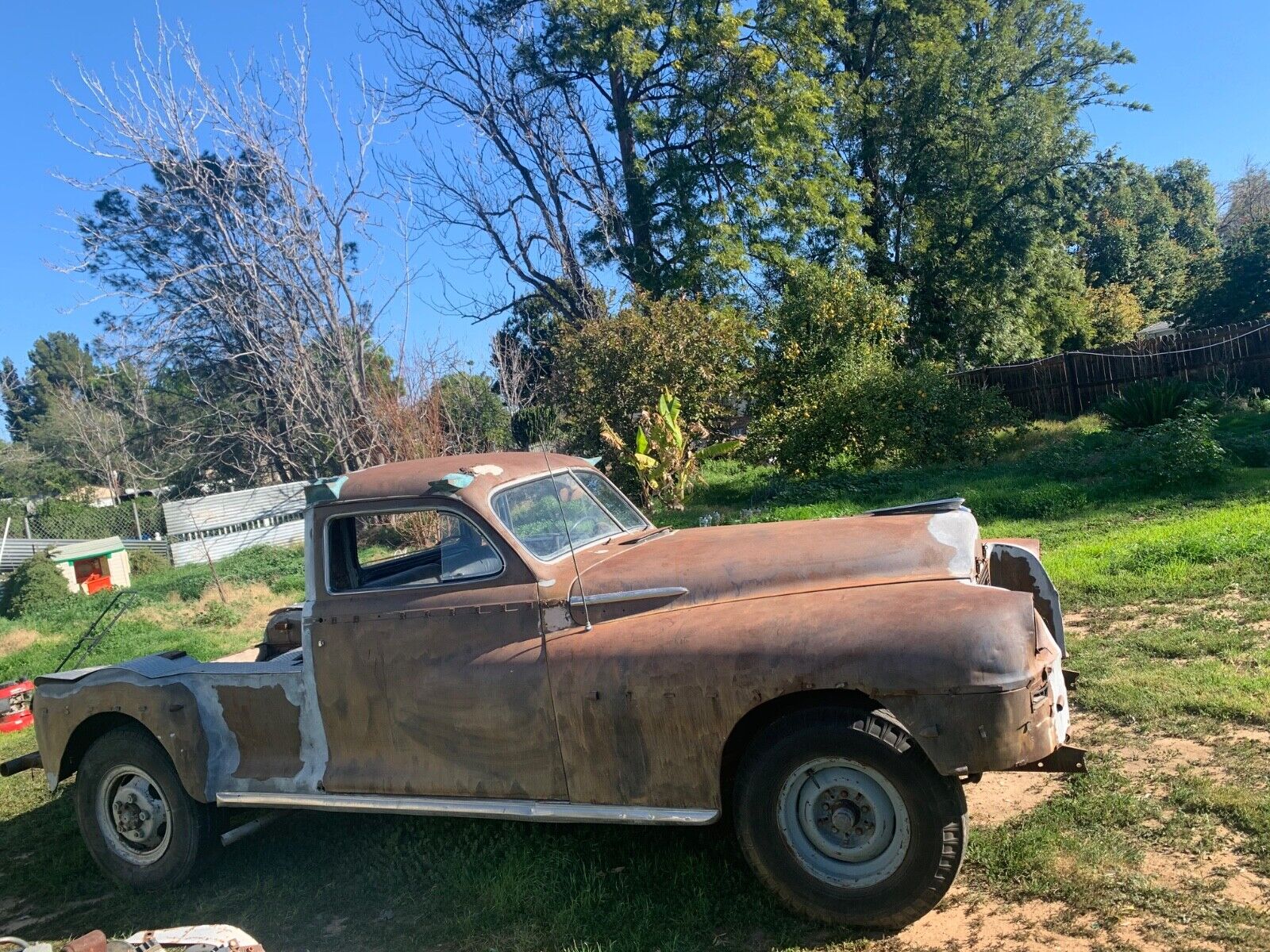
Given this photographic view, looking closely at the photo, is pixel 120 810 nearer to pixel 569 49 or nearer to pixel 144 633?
→ pixel 144 633

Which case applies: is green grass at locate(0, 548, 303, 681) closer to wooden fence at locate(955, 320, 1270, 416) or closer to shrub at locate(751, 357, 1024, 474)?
shrub at locate(751, 357, 1024, 474)

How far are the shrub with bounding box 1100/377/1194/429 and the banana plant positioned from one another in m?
5.97

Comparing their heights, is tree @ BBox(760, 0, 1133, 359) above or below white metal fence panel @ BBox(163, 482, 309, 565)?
above

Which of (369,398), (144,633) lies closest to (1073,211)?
(369,398)

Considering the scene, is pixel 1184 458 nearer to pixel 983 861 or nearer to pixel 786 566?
pixel 983 861

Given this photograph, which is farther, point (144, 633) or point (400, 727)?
point (144, 633)

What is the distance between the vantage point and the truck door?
380 centimetres

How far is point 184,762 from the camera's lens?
4.45m

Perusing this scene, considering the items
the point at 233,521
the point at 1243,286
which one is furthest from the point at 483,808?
the point at 1243,286

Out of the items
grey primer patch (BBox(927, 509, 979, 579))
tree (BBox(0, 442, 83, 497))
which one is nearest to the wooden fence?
grey primer patch (BBox(927, 509, 979, 579))

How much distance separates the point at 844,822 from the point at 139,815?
3616 millimetres

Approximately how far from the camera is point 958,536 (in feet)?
13.2

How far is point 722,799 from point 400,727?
1.47 metres

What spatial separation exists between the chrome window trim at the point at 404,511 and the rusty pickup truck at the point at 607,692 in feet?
0.04
